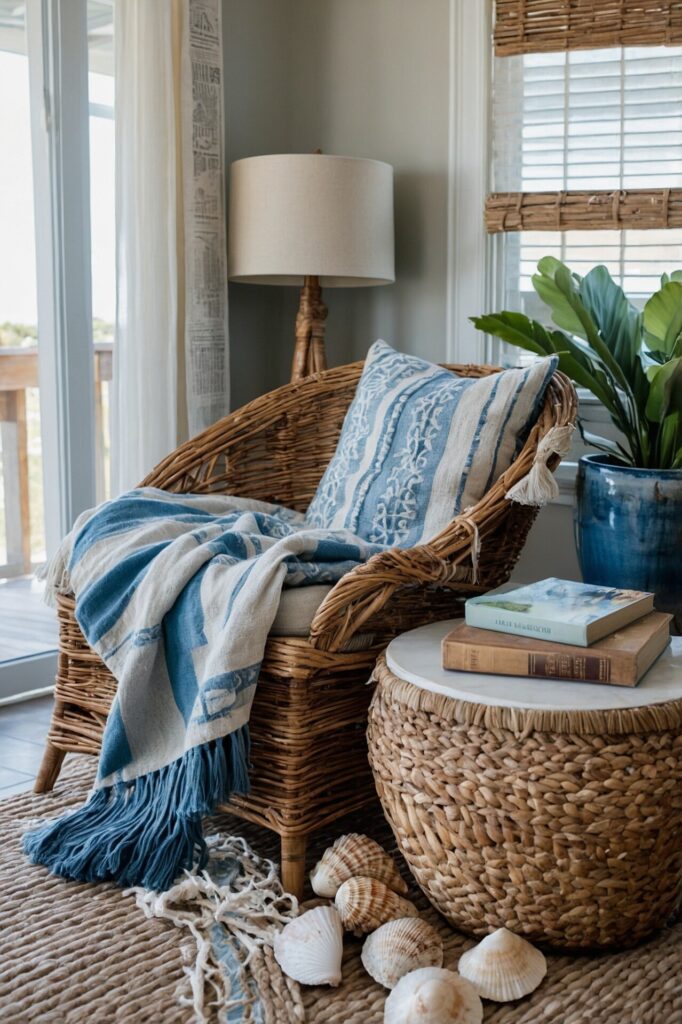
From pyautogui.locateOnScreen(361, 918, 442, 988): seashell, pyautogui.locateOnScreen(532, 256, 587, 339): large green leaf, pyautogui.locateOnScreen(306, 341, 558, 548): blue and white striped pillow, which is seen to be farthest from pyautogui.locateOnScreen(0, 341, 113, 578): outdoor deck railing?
pyautogui.locateOnScreen(361, 918, 442, 988): seashell

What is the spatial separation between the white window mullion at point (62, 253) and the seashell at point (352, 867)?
4.58 ft

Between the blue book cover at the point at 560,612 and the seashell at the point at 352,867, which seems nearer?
the blue book cover at the point at 560,612

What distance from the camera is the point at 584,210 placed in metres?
2.74

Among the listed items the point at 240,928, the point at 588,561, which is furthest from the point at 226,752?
the point at 588,561

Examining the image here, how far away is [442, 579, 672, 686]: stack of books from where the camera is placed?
1586 mm

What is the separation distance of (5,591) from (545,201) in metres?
1.69

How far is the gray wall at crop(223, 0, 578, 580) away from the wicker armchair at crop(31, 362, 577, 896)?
0.94 meters

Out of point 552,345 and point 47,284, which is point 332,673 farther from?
point 47,284

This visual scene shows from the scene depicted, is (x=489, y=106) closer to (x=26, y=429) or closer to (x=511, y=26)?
(x=511, y=26)

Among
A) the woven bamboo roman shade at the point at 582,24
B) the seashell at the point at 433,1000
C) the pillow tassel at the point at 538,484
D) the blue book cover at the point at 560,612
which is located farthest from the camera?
the woven bamboo roman shade at the point at 582,24

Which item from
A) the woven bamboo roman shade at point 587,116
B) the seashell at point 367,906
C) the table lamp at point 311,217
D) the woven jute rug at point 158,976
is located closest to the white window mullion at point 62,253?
the table lamp at point 311,217

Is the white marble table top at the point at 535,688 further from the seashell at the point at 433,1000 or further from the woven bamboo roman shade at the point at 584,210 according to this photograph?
the woven bamboo roman shade at the point at 584,210

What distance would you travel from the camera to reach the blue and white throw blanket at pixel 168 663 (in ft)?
5.81

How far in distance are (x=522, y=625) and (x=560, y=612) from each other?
63 mm
